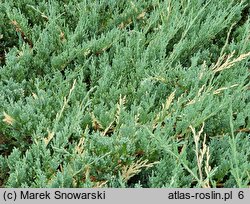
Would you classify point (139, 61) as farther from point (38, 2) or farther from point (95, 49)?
point (38, 2)

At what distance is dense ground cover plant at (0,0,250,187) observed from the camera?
2.04 metres

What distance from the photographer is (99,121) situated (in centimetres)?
222

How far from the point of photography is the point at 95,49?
2637mm

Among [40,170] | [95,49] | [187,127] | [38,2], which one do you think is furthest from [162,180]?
[38,2]

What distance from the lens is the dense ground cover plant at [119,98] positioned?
2.04 m

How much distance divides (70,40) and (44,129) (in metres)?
0.65

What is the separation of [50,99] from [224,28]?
136cm

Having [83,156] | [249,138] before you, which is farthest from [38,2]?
[249,138]

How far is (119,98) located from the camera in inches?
93.6

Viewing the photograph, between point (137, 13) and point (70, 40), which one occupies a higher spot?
point (137, 13)
